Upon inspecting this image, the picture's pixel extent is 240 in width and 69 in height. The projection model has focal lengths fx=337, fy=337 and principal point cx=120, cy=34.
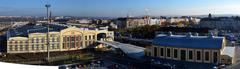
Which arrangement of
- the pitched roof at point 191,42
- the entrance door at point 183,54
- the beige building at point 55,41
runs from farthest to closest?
1. the beige building at point 55,41
2. the entrance door at point 183,54
3. the pitched roof at point 191,42

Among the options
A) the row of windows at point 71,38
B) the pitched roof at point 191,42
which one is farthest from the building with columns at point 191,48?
the row of windows at point 71,38

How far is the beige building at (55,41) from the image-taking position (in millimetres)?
17203

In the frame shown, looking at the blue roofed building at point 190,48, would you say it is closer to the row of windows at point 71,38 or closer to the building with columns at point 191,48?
the building with columns at point 191,48


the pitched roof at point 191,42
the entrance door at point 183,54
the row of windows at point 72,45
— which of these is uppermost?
the pitched roof at point 191,42

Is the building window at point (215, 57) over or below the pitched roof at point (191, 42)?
below

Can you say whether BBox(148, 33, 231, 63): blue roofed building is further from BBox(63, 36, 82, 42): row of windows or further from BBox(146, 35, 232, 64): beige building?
BBox(63, 36, 82, 42): row of windows

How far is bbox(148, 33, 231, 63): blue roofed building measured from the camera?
38.2 ft

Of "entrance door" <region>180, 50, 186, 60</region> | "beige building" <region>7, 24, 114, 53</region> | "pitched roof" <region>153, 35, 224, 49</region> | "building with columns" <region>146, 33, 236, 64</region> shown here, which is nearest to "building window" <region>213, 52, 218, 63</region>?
"building with columns" <region>146, 33, 236, 64</region>

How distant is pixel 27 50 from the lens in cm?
1745


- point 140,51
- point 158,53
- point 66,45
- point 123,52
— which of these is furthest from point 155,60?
point 66,45

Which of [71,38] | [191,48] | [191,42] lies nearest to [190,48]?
[191,48]

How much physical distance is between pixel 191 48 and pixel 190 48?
0.04 meters

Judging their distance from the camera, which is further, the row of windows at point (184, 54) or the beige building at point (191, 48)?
the row of windows at point (184, 54)

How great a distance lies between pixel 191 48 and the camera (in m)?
12.1
